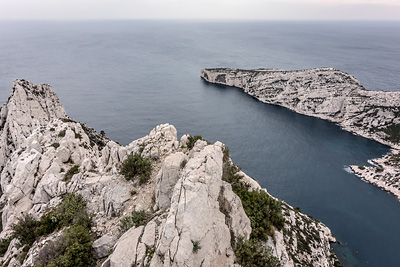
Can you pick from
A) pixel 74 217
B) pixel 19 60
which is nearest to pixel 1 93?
pixel 19 60

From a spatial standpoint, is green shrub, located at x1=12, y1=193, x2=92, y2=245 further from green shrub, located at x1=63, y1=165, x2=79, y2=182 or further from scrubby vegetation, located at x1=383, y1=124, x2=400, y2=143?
scrubby vegetation, located at x1=383, y1=124, x2=400, y2=143

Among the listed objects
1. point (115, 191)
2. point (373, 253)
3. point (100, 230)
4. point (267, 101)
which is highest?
point (115, 191)

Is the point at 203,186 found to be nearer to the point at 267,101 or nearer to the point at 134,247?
the point at 134,247

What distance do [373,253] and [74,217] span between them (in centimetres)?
5616

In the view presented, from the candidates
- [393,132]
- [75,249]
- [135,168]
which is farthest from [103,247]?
[393,132]

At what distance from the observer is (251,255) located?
1305 centimetres

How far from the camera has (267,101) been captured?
4875 inches

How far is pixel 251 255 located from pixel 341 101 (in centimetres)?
11876

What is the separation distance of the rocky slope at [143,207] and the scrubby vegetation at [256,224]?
0.53 meters

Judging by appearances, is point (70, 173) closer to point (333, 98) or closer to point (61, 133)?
point (61, 133)

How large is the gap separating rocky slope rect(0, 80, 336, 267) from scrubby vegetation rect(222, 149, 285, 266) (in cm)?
53

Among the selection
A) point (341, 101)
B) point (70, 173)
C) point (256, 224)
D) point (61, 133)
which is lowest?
point (341, 101)

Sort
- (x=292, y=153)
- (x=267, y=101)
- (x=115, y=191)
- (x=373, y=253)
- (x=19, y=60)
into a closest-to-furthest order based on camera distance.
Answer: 1. (x=115, y=191)
2. (x=373, y=253)
3. (x=292, y=153)
4. (x=267, y=101)
5. (x=19, y=60)

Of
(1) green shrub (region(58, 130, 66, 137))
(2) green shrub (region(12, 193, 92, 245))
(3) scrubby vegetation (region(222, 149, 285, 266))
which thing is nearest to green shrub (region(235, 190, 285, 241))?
(3) scrubby vegetation (region(222, 149, 285, 266))
